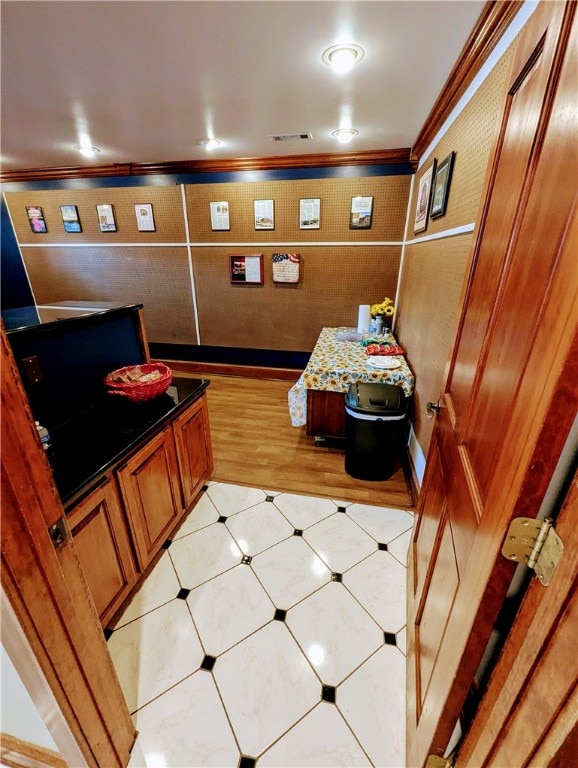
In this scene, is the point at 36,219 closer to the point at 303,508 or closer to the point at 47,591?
the point at 303,508

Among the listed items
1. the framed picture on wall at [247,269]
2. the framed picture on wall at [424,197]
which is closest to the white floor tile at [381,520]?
the framed picture on wall at [424,197]

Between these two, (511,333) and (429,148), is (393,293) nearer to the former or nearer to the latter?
(429,148)

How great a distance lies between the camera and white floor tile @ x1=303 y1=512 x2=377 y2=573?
6.13ft

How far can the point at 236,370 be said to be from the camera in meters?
4.65

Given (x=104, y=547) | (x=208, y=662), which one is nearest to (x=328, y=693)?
(x=208, y=662)

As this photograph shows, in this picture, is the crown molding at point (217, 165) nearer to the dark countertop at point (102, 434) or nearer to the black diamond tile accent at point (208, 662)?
the dark countertop at point (102, 434)

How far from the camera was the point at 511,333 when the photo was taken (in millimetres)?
709

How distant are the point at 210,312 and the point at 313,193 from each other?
6.73 feet

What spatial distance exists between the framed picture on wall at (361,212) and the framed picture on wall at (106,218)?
129 inches

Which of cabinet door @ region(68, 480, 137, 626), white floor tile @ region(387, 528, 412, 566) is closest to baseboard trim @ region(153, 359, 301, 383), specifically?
white floor tile @ region(387, 528, 412, 566)

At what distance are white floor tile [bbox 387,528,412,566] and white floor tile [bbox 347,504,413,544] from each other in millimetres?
26

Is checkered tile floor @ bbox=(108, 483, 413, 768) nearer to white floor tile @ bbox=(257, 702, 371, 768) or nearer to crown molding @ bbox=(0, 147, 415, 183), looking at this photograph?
white floor tile @ bbox=(257, 702, 371, 768)

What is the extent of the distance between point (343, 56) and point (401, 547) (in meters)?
2.91

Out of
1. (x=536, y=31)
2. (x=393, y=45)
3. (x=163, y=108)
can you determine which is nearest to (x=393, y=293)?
(x=393, y=45)
